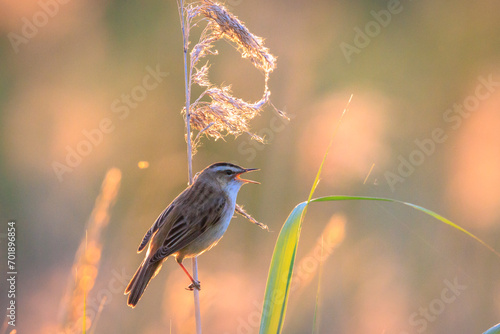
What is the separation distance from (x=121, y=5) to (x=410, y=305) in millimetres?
4592

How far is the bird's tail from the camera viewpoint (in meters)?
2.65

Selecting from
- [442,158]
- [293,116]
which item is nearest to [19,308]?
[293,116]

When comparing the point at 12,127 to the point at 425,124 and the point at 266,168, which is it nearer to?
the point at 266,168

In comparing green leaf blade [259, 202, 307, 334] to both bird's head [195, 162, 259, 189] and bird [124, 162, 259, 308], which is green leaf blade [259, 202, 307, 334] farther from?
bird's head [195, 162, 259, 189]

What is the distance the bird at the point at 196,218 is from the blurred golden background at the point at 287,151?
152 cm

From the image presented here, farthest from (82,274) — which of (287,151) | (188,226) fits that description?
(287,151)
